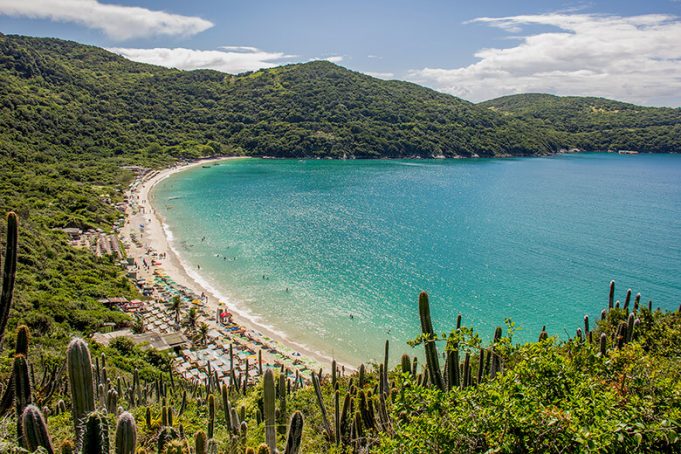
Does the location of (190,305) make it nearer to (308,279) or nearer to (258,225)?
(308,279)

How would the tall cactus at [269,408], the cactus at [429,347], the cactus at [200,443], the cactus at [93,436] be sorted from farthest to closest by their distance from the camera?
the cactus at [429,347], the tall cactus at [269,408], the cactus at [200,443], the cactus at [93,436]

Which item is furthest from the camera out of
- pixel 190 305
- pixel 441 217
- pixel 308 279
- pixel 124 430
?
pixel 441 217

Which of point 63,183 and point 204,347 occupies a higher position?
point 63,183

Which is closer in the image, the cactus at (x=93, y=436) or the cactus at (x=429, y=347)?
the cactus at (x=93, y=436)

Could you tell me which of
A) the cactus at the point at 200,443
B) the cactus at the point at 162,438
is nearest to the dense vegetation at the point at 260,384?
the cactus at the point at 162,438

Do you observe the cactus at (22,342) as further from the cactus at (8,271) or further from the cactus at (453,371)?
the cactus at (453,371)

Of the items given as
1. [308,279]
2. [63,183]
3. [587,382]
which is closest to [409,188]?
[308,279]

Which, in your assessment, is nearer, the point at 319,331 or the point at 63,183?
the point at 319,331
